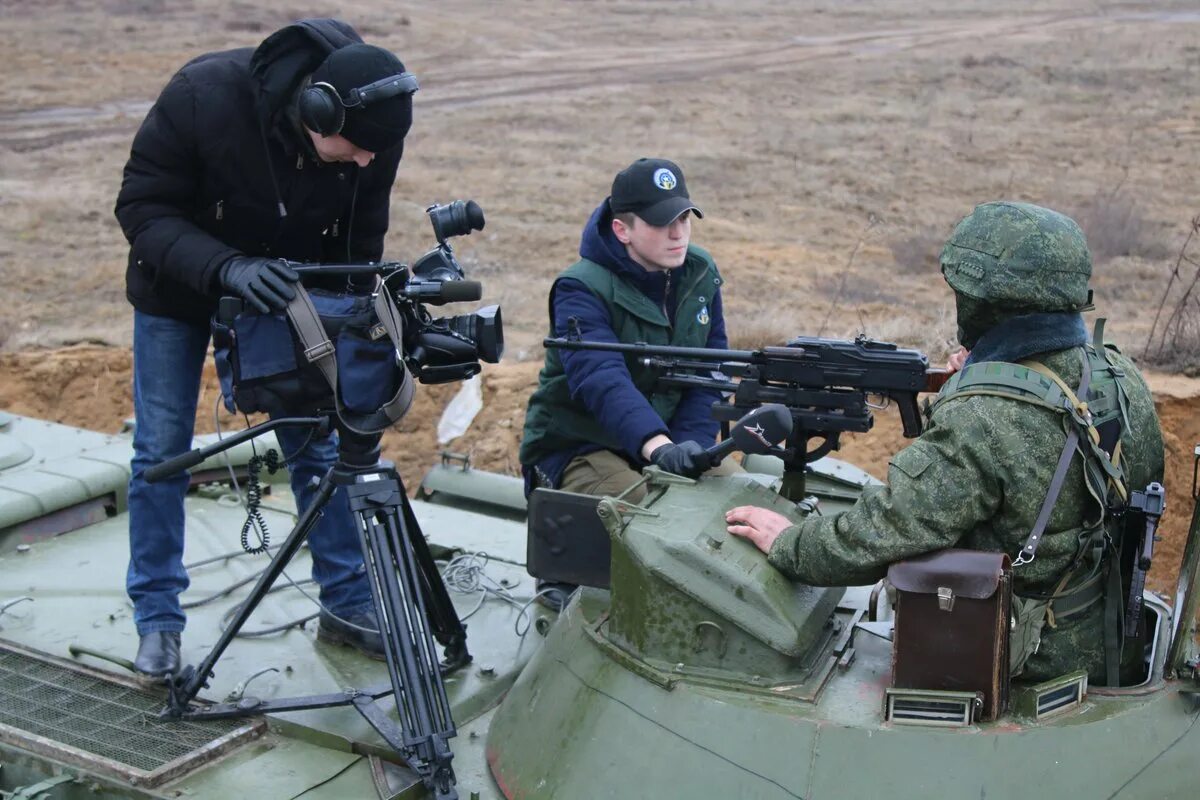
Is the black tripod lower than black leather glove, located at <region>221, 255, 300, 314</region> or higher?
lower

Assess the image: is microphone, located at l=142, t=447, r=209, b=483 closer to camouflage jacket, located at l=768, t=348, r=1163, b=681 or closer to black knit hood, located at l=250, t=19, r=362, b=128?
black knit hood, located at l=250, t=19, r=362, b=128

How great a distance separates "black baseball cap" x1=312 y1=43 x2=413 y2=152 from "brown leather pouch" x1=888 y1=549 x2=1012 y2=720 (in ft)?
5.73

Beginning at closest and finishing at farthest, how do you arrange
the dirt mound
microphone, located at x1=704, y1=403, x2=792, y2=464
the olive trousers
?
microphone, located at x1=704, y1=403, x2=792, y2=464, the olive trousers, the dirt mound

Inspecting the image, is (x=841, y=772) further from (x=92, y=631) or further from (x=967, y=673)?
(x=92, y=631)

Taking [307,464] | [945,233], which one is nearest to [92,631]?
[307,464]

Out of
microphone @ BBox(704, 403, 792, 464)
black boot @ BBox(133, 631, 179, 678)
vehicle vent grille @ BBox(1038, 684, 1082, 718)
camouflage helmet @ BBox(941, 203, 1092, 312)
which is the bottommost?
black boot @ BBox(133, 631, 179, 678)

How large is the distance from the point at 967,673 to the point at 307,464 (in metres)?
2.31

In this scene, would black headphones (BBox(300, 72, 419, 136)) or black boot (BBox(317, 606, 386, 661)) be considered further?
black boot (BBox(317, 606, 386, 661))

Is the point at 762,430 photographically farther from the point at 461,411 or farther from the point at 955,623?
the point at 461,411

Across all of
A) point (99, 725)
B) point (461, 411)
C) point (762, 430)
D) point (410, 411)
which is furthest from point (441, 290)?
point (461, 411)

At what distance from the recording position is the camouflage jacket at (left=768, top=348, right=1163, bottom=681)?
10.8 ft

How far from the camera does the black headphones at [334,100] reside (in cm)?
386

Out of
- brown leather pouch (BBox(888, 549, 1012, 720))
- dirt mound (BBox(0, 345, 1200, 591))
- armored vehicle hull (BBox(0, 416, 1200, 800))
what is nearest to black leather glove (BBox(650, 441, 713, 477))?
armored vehicle hull (BBox(0, 416, 1200, 800))

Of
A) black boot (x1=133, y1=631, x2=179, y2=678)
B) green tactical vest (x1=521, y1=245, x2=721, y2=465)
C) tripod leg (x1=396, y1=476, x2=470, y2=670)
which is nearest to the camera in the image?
tripod leg (x1=396, y1=476, x2=470, y2=670)
